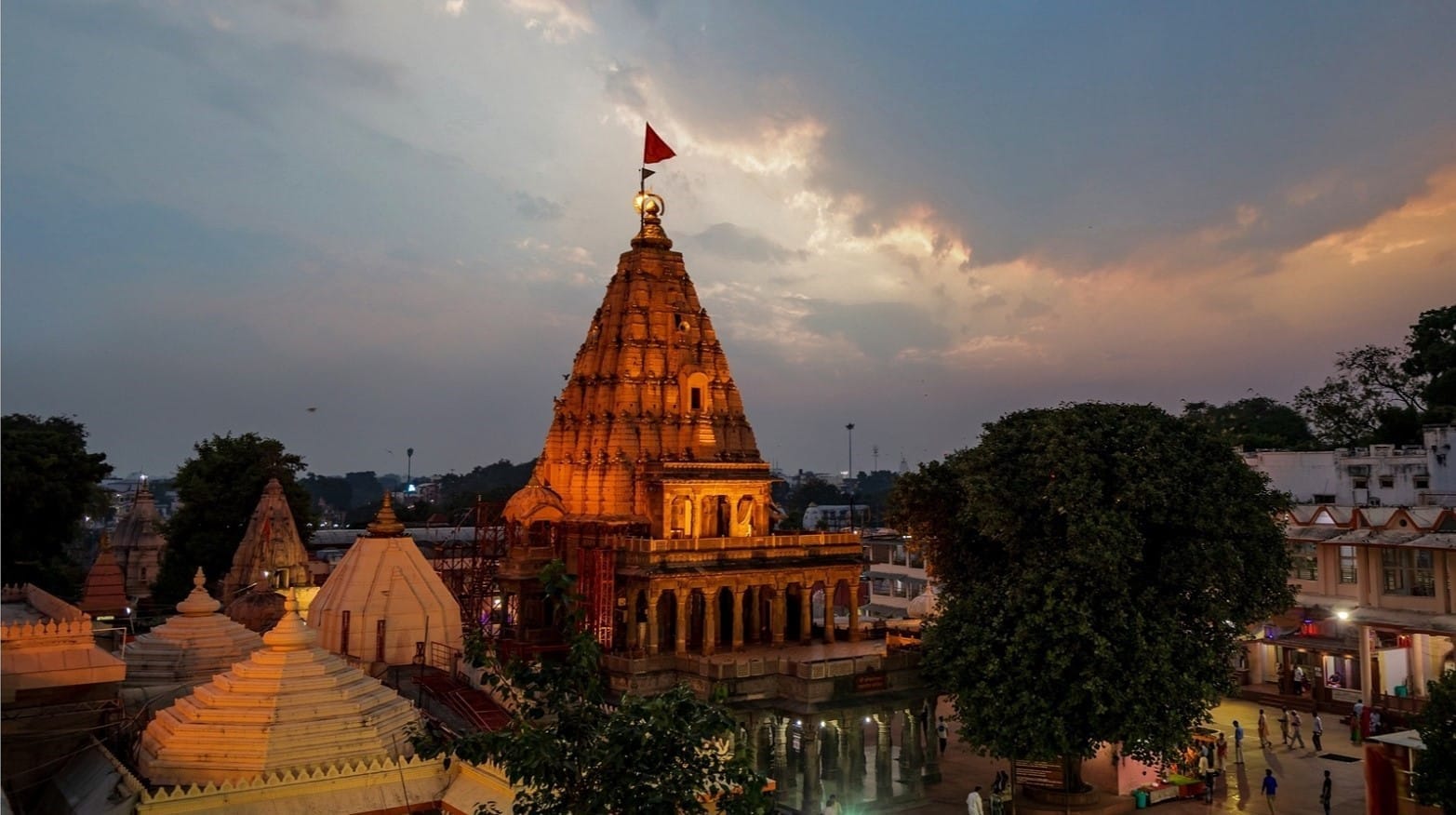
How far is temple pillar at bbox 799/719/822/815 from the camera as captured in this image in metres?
26.1

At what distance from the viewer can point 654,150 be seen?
4047 centimetres

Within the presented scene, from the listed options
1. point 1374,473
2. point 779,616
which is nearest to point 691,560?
point 779,616

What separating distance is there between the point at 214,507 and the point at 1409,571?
4881 centimetres

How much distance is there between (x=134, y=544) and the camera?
53.1 m

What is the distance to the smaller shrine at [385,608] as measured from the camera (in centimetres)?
2792

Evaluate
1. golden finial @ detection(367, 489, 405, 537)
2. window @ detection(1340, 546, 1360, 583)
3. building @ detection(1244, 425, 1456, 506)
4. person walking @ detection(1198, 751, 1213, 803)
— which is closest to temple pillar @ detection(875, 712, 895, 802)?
person walking @ detection(1198, 751, 1213, 803)

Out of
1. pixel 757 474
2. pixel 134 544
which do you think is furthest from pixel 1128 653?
pixel 134 544

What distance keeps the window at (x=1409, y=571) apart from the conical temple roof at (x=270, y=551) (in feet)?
135

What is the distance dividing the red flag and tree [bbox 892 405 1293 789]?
1955 centimetres

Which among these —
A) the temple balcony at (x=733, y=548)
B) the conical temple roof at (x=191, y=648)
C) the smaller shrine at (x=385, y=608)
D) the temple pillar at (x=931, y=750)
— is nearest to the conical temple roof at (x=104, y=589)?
the smaller shrine at (x=385, y=608)

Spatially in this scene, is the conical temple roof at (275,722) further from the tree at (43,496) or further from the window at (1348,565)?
the window at (1348,565)

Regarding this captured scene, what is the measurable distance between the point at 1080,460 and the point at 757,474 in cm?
1400

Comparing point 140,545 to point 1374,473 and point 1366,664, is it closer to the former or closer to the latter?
point 1366,664

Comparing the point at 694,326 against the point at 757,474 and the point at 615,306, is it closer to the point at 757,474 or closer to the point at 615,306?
the point at 615,306
